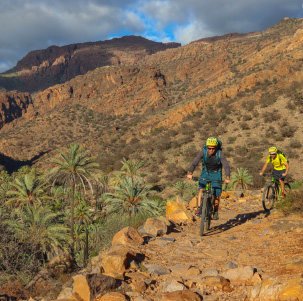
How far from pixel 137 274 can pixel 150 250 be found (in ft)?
4.28

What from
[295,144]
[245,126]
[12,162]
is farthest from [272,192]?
[12,162]

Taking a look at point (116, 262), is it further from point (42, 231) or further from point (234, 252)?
point (42, 231)

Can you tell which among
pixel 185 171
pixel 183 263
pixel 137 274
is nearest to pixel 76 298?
pixel 137 274

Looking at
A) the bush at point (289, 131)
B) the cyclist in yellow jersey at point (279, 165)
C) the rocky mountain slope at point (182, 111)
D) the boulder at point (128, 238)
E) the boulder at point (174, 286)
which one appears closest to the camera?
the boulder at point (174, 286)

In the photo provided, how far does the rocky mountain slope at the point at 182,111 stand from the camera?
30328 millimetres

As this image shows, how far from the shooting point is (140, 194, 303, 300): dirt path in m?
3.60

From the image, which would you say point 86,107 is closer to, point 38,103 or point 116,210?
point 38,103

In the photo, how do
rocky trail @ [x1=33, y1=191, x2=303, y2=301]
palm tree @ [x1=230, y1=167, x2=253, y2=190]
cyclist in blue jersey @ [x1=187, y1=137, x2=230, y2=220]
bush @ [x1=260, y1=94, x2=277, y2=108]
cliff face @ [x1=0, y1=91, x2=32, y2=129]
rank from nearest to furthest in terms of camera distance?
1. rocky trail @ [x1=33, y1=191, x2=303, y2=301]
2. cyclist in blue jersey @ [x1=187, y1=137, x2=230, y2=220]
3. palm tree @ [x1=230, y1=167, x2=253, y2=190]
4. bush @ [x1=260, y1=94, x2=277, y2=108]
5. cliff face @ [x1=0, y1=91, x2=32, y2=129]

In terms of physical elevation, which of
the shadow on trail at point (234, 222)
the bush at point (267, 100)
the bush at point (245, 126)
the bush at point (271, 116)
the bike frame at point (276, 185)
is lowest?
the shadow on trail at point (234, 222)

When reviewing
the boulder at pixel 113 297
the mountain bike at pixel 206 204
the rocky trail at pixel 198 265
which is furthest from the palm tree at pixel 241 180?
the boulder at pixel 113 297

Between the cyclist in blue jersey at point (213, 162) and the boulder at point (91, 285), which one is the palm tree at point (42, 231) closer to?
the cyclist in blue jersey at point (213, 162)

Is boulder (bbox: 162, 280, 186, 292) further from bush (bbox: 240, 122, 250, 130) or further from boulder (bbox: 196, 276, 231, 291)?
bush (bbox: 240, 122, 250, 130)

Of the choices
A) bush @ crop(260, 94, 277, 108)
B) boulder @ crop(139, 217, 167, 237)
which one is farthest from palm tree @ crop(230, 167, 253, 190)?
boulder @ crop(139, 217, 167, 237)

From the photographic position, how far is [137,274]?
3.99 m
